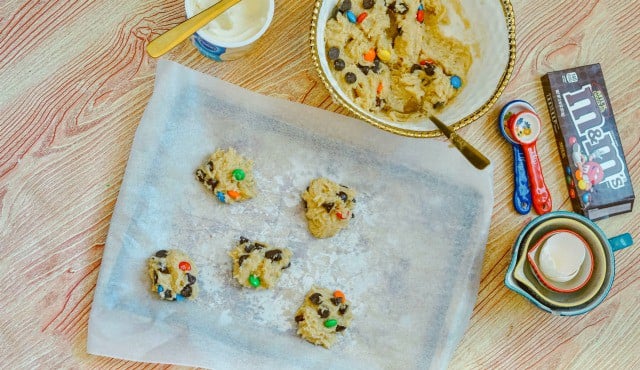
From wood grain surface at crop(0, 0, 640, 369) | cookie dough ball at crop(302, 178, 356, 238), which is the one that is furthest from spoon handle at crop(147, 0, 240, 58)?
cookie dough ball at crop(302, 178, 356, 238)

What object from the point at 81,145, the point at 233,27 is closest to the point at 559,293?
the point at 233,27

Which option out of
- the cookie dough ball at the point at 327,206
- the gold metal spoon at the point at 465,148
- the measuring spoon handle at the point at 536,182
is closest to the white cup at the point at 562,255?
the measuring spoon handle at the point at 536,182

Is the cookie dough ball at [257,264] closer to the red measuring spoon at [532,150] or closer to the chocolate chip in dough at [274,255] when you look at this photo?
the chocolate chip in dough at [274,255]

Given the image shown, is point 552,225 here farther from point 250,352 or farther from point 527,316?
point 250,352

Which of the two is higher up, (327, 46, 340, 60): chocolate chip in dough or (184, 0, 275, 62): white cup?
(184, 0, 275, 62): white cup

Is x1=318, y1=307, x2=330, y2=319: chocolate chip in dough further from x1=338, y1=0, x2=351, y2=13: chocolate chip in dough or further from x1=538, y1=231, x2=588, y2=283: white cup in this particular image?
x1=338, y1=0, x2=351, y2=13: chocolate chip in dough

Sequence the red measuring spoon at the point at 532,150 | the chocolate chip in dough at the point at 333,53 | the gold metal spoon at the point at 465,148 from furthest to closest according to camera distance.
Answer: the red measuring spoon at the point at 532,150
the chocolate chip in dough at the point at 333,53
the gold metal spoon at the point at 465,148

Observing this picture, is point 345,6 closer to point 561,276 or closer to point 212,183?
point 212,183
